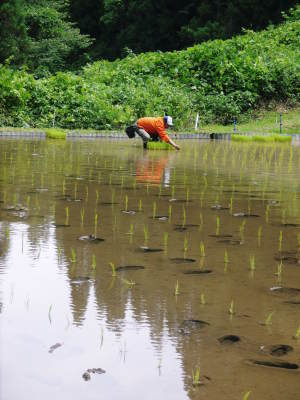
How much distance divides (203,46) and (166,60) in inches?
65.6

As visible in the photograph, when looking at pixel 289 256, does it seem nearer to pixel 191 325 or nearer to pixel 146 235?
pixel 146 235

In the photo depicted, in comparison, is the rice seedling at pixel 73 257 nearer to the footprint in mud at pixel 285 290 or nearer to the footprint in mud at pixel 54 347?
the footprint in mud at pixel 285 290

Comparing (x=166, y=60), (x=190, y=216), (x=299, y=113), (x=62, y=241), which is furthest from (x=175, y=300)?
(x=166, y=60)

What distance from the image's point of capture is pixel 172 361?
3.43 metres

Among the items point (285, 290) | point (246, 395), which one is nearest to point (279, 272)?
point (285, 290)

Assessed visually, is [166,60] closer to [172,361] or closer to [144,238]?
[144,238]

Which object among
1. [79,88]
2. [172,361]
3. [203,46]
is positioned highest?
[203,46]

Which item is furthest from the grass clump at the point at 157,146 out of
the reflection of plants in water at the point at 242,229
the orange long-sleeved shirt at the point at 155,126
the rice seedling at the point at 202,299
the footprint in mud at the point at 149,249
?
the rice seedling at the point at 202,299

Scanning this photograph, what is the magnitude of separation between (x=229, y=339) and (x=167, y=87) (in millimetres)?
26667

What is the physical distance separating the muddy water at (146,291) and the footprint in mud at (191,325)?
1cm

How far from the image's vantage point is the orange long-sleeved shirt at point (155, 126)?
722 inches

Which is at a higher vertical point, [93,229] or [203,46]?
[203,46]

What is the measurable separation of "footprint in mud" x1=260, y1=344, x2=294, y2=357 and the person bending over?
1453cm

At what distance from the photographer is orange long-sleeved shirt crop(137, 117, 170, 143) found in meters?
18.3
